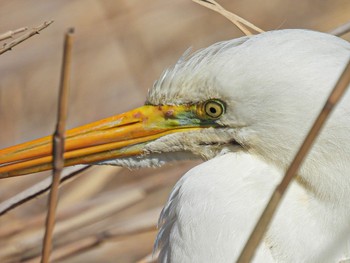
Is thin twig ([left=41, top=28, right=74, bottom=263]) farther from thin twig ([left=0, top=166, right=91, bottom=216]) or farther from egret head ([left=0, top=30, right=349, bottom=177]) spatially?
thin twig ([left=0, top=166, right=91, bottom=216])

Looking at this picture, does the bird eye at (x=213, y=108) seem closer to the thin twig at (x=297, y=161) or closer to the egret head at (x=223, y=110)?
the egret head at (x=223, y=110)

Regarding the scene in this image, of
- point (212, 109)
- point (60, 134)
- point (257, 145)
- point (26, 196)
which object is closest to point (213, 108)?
point (212, 109)

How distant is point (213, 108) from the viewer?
206cm

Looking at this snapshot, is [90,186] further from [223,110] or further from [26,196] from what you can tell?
[223,110]

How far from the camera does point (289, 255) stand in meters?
1.95

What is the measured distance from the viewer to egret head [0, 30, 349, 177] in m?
1.92

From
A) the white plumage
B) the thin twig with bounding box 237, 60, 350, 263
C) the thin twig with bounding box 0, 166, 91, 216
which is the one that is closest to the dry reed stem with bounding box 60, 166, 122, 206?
the thin twig with bounding box 0, 166, 91, 216

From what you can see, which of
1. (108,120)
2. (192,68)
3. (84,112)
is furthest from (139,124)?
(84,112)

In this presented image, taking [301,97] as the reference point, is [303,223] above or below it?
below

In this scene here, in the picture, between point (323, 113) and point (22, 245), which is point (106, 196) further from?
point (323, 113)

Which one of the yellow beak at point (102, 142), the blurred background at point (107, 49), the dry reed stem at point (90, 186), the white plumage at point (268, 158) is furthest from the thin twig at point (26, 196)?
the blurred background at point (107, 49)

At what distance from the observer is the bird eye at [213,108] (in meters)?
2.04

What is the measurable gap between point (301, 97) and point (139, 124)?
17.5 inches

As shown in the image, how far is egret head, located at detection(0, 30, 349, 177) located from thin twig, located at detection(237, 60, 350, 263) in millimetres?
401
